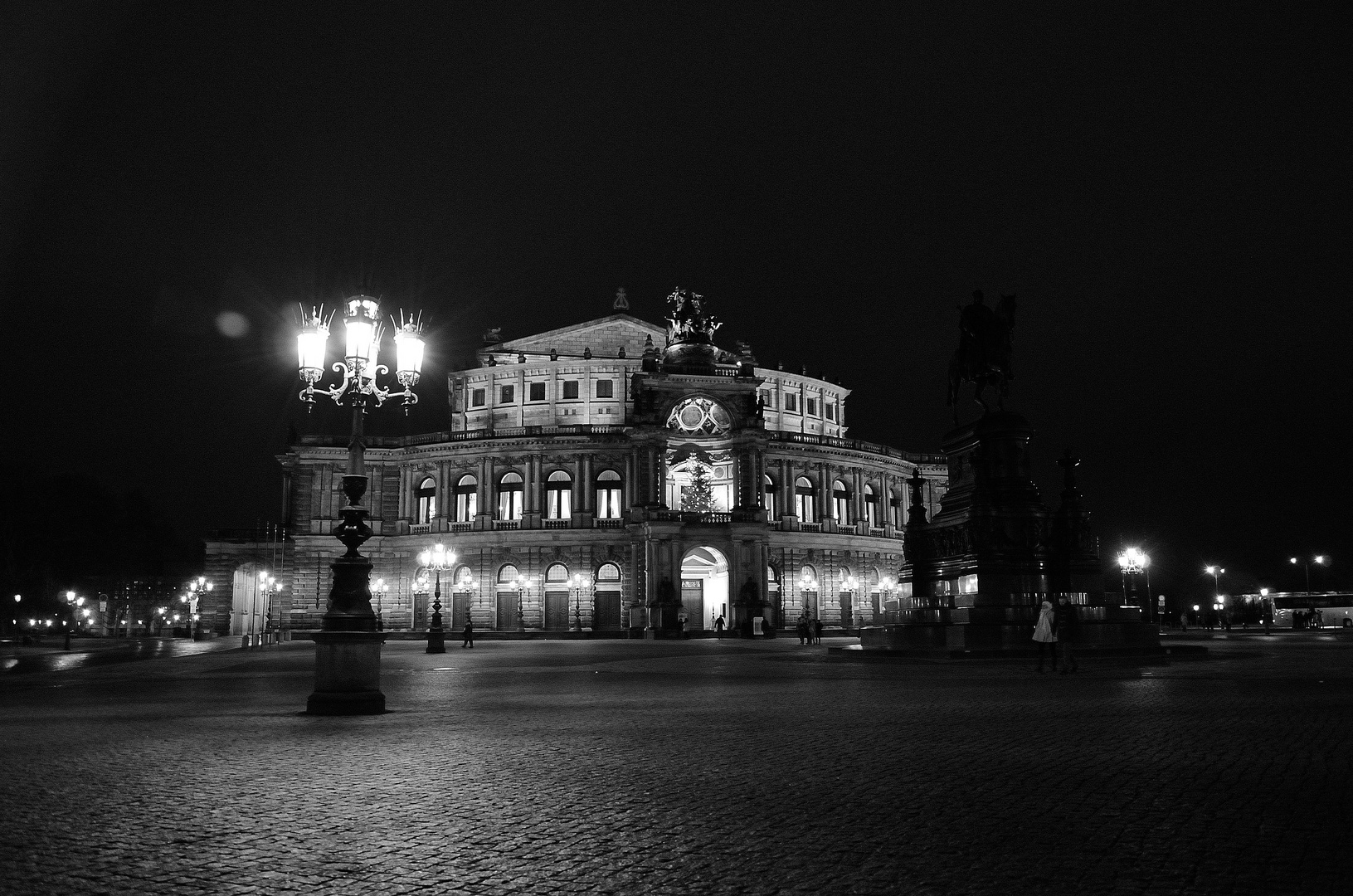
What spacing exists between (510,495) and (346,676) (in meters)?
58.4

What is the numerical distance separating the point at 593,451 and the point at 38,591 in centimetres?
4405

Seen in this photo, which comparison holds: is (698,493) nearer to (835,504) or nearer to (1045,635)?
(835,504)

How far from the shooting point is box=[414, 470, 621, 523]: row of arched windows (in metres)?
71.9

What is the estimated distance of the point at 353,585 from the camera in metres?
15.2

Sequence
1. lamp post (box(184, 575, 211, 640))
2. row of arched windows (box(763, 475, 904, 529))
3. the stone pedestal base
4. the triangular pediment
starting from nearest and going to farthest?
the stone pedestal base
row of arched windows (box(763, 475, 904, 529))
lamp post (box(184, 575, 211, 640))
the triangular pediment

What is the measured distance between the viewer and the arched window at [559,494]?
7200cm

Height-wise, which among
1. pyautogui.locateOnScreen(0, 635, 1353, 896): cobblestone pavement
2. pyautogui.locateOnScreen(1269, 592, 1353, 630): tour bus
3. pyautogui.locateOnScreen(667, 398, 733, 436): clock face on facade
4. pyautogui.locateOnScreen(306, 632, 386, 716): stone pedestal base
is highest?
pyautogui.locateOnScreen(667, 398, 733, 436): clock face on facade

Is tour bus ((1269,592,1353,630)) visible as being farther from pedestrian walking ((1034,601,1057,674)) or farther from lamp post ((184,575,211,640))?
lamp post ((184,575,211,640))

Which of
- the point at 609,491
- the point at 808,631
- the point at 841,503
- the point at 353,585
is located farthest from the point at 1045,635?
the point at 841,503

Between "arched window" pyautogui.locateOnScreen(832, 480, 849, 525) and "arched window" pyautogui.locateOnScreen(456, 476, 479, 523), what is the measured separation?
81.3 ft

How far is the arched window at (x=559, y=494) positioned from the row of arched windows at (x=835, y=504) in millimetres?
12971

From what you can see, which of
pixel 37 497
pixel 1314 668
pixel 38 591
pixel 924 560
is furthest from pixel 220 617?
pixel 1314 668

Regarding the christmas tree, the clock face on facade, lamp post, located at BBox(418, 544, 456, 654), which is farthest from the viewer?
the christmas tree

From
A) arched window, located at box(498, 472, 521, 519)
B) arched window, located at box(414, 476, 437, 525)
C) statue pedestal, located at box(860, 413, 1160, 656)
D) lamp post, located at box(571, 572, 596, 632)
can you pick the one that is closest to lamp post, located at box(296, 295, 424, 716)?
statue pedestal, located at box(860, 413, 1160, 656)
